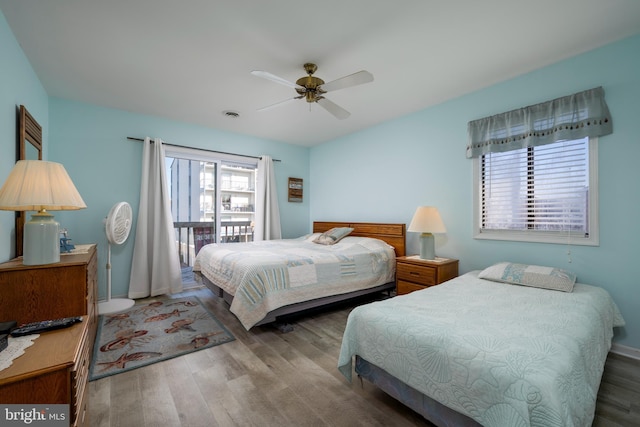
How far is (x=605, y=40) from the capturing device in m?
2.21

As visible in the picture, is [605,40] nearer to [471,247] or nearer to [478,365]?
[471,247]

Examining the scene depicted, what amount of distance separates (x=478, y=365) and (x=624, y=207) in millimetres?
2174

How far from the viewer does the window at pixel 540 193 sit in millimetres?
2395

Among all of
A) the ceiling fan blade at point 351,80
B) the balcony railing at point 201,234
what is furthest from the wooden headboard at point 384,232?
the ceiling fan blade at point 351,80

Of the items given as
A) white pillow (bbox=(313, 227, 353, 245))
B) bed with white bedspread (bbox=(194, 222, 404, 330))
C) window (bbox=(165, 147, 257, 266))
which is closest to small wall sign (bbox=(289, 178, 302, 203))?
window (bbox=(165, 147, 257, 266))

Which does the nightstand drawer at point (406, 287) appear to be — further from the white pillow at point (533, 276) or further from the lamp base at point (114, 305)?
the lamp base at point (114, 305)

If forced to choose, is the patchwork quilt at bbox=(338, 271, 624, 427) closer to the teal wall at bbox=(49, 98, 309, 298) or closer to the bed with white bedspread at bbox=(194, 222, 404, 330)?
the bed with white bedspread at bbox=(194, 222, 404, 330)

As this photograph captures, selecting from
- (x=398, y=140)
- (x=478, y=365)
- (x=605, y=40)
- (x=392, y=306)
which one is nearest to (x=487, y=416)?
(x=478, y=365)

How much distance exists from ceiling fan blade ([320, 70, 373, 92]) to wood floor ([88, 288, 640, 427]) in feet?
7.28

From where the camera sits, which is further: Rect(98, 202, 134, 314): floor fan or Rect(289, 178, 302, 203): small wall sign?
Rect(289, 178, 302, 203): small wall sign

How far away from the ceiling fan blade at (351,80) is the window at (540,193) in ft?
5.77

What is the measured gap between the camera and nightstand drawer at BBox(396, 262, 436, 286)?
2918mm

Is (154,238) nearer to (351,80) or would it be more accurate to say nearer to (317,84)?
(317,84)

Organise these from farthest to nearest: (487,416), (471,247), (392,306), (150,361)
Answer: (471,247), (150,361), (392,306), (487,416)
